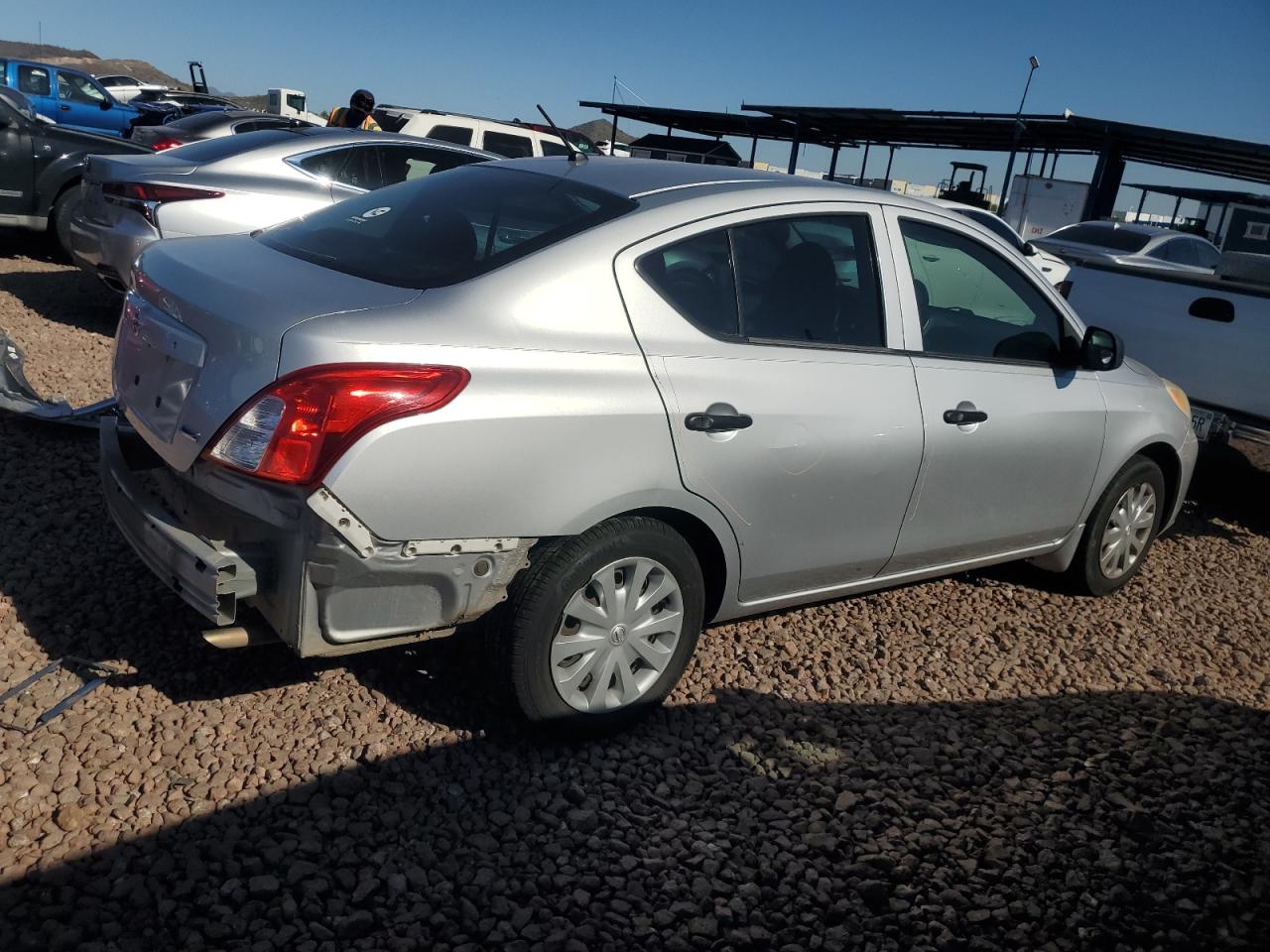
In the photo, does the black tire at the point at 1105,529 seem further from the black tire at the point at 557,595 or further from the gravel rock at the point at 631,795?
the black tire at the point at 557,595

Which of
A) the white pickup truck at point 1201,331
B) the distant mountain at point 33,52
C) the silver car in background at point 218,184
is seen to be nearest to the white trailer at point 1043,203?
the white pickup truck at point 1201,331

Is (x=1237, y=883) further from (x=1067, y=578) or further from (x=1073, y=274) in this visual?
(x=1073, y=274)

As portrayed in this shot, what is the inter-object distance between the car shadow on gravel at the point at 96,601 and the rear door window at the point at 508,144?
31.6ft

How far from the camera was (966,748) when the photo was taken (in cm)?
379

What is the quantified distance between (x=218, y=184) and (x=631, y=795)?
5784mm

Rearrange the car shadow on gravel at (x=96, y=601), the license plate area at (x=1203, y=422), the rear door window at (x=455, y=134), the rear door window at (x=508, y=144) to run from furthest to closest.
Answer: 1. the rear door window at (x=508, y=144)
2. the rear door window at (x=455, y=134)
3. the license plate area at (x=1203, y=422)
4. the car shadow on gravel at (x=96, y=601)

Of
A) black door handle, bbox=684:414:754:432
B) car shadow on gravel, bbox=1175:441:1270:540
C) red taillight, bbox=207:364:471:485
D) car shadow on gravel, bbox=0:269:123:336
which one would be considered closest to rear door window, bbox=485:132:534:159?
car shadow on gravel, bbox=0:269:123:336

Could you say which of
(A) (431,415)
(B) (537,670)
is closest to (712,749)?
(B) (537,670)

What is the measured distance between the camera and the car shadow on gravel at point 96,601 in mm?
3570

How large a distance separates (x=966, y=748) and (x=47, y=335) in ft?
22.2

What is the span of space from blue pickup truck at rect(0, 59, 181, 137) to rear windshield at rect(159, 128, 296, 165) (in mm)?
15531

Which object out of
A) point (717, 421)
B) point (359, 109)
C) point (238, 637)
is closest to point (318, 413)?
point (238, 637)

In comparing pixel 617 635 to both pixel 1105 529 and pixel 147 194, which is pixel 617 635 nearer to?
pixel 1105 529

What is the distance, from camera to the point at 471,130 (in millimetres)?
13523
